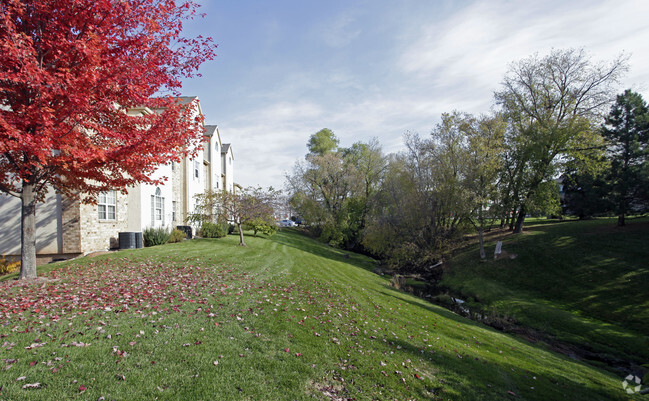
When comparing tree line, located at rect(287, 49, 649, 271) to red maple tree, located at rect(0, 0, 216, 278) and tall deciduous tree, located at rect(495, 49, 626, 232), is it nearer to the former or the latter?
tall deciduous tree, located at rect(495, 49, 626, 232)

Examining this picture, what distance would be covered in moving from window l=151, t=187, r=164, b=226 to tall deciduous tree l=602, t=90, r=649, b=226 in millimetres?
A: 29688

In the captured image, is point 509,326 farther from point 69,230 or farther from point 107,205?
point 69,230

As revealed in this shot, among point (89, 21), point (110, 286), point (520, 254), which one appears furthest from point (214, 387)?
point (520, 254)

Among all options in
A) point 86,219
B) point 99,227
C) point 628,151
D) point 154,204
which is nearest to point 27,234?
point 86,219

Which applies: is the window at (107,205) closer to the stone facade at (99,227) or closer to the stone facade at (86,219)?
the stone facade at (86,219)

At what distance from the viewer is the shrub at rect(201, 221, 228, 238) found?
23.2 metres

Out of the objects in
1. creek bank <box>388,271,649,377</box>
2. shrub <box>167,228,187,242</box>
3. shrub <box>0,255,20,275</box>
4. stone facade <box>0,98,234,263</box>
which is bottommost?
creek bank <box>388,271,649,377</box>

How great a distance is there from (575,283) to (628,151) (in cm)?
1163

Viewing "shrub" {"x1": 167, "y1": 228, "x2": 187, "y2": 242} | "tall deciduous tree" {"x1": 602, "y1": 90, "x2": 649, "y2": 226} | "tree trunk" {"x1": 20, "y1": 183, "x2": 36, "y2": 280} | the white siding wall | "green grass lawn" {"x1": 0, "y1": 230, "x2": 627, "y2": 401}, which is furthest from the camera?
"tall deciduous tree" {"x1": 602, "y1": 90, "x2": 649, "y2": 226}

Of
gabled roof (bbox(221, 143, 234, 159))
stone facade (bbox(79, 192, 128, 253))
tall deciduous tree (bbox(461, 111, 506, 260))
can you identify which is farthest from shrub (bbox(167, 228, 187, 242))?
tall deciduous tree (bbox(461, 111, 506, 260))

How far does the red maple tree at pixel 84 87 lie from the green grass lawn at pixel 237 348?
333cm

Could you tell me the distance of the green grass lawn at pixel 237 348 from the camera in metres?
4.27

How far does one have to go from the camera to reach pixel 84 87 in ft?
25.3

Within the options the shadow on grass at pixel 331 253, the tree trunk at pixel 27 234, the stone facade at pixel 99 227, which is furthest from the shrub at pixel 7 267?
the shadow on grass at pixel 331 253
